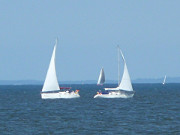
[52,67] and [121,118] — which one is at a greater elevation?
[52,67]

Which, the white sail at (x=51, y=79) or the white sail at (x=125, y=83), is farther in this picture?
the white sail at (x=125, y=83)

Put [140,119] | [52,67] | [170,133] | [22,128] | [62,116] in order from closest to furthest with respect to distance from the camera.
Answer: [170,133] → [22,128] → [140,119] → [62,116] → [52,67]

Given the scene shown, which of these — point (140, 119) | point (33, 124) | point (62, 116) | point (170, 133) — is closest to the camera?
point (170, 133)

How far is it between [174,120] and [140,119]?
379cm

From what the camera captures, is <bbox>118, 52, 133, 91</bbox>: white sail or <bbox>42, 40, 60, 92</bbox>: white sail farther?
<bbox>118, 52, 133, 91</bbox>: white sail

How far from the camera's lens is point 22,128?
162 ft

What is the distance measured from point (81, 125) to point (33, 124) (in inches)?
197

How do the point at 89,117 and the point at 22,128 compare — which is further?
the point at 89,117

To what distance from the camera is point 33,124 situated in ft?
173

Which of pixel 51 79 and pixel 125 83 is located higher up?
pixel 51 79

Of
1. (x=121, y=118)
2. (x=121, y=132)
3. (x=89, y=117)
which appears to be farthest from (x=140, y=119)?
(x=121, y=132)

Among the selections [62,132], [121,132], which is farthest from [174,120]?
[62,132]

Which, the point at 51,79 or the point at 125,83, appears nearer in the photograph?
the point at 51,79

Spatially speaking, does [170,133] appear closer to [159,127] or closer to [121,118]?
[159,127]
